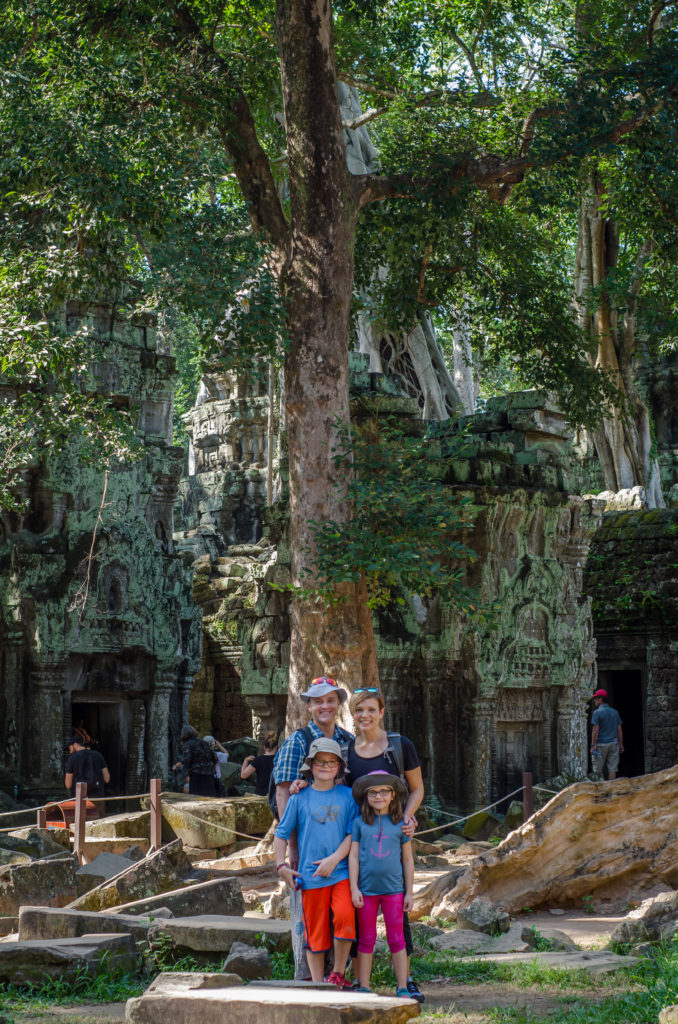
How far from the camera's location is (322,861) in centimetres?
547

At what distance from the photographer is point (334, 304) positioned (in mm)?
11445

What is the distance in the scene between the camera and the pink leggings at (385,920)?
5562 millimetres

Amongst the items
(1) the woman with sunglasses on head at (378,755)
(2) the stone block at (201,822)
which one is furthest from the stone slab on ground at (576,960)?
(2) the stone block at (201,822)

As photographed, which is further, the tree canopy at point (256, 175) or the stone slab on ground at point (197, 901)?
the tree canopy at point (256, 175)

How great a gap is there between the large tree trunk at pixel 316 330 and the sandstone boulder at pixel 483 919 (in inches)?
127

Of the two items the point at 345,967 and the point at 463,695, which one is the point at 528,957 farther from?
the point at 463,695

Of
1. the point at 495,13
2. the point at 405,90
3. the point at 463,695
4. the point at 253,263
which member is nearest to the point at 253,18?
the point at 405,90

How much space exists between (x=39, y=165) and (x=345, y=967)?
8116mm

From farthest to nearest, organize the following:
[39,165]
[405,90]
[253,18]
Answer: [405,90] → [253,18] → [39,165]

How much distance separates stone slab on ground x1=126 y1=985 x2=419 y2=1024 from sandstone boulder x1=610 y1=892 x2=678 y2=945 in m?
2.60

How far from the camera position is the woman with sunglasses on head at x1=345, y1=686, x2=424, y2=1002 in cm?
571

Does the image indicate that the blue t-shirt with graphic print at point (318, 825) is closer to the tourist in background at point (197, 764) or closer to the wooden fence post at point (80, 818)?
the wooden fence post at point (80, 818)

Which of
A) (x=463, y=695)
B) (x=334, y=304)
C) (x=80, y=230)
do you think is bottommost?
(x=463, y=695)

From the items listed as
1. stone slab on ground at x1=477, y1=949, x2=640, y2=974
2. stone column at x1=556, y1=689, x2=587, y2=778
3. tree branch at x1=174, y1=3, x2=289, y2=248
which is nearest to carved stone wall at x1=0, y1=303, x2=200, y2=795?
tree branch at x1=174, y1=3, x2=289, y2=248
